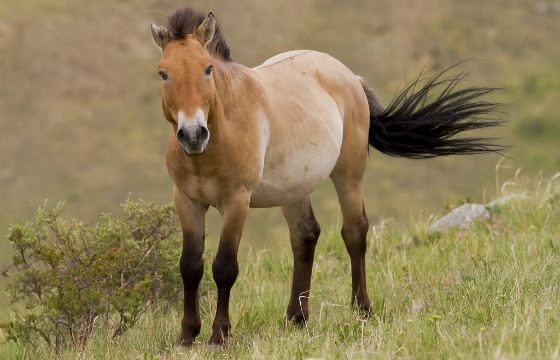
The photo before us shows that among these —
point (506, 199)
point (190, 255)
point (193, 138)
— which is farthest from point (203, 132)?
point (506, 199)

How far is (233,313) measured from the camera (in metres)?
6.71

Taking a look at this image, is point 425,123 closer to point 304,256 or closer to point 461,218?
point 304,256

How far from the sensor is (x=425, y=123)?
24.8 feet

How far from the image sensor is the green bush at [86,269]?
6.52 meters

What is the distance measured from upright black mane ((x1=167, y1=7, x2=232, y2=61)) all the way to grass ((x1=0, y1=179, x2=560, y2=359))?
1.70 metres

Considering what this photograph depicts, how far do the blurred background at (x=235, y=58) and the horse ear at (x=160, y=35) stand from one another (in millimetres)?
37035

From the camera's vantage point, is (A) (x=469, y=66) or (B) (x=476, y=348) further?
(A) (x=469, y=66)

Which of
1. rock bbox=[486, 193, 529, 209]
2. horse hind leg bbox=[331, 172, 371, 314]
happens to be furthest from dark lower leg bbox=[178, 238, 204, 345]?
rock bbox=[486, 193, 529, 209]

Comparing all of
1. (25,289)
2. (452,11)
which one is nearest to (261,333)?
(25,289)

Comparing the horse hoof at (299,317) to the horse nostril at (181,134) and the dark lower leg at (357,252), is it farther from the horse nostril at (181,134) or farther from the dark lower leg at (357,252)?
the horse nostril at (181,134)

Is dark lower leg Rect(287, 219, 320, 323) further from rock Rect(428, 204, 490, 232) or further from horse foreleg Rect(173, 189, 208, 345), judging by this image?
rock Rect(428, 204, 490, 232)

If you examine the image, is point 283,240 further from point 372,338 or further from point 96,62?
point 96,62

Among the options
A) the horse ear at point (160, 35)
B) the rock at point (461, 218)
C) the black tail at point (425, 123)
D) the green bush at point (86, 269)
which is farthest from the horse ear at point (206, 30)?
the rock at point (461, 218)

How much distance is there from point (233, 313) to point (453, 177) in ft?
139
